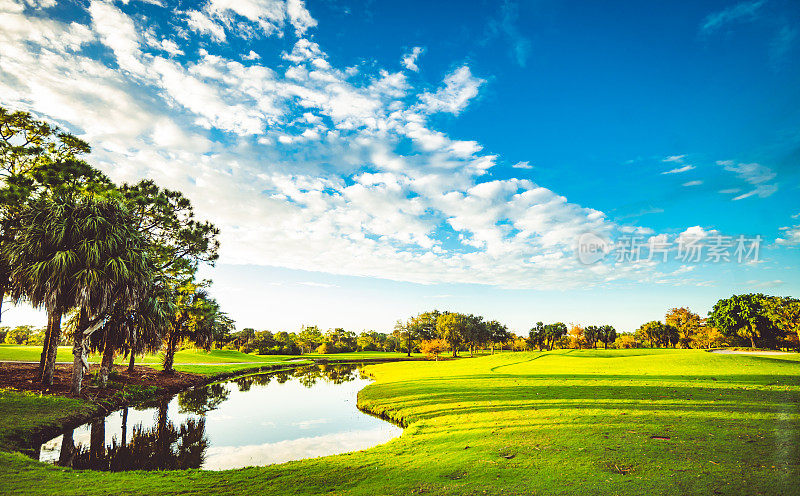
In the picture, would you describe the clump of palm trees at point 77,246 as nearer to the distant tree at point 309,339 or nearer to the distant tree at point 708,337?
the distant tree at point 309,339

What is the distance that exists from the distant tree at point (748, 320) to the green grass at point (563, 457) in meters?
67.4

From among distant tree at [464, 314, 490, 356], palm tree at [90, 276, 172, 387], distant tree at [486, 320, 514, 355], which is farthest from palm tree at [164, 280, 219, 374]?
distant tree at [486, 320, 514, 355]

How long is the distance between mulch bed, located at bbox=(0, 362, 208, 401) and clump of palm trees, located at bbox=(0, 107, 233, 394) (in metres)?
0.91

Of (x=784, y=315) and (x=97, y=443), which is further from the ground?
(x=784, y=315)

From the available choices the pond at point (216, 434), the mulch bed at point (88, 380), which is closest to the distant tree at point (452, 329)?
the pond at point (216, 434)

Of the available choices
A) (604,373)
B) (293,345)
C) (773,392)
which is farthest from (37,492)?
(293,345)

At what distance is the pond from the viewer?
15.2 m

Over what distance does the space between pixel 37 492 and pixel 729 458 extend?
59.5 feet

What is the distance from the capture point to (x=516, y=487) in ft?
28.0

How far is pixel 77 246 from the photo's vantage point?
20969mm

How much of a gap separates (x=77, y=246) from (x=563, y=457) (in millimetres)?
27139

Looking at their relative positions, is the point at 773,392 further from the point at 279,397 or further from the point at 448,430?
the point at 279,397

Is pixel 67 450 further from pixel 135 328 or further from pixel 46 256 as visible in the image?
pixel 135 328

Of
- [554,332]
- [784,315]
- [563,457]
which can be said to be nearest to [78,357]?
[563,457]
